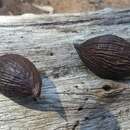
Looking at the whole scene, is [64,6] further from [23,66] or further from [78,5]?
[23,66]

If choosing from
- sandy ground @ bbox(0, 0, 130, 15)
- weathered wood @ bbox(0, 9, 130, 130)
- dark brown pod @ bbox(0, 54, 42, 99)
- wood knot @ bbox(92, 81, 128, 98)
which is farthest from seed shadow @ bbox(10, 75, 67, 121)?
sandy ground @ bbox(0, 0, 130, 15)

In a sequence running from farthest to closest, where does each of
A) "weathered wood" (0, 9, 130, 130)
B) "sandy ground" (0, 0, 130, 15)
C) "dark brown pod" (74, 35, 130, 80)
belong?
"sandy ground" (0, 0, 130, 15) → "dark brown pod" (74, 35, 130, 80) → "weathered wood" (0, 9, 130, 130)

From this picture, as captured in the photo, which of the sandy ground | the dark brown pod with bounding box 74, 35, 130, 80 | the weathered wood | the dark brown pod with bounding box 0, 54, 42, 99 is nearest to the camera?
the dark brown pod with bounding box 0, 54, 42, 99

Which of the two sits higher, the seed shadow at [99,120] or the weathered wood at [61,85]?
the weathered wood at [61,85]

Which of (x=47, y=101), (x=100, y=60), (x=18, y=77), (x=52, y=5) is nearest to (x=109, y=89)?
(x=100, y=60)

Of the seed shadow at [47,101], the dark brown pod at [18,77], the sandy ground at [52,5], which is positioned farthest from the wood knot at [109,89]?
the sandy ground at [52,5]

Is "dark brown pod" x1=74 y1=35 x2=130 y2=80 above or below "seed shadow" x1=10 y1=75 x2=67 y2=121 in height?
above

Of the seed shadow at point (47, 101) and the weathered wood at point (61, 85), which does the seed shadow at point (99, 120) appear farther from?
the seed shadow at point (47, 101)

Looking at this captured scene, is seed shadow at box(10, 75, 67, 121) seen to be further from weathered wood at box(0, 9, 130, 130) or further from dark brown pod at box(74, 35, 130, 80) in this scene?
dark brown pod at box(74, 35, 130, 80)
